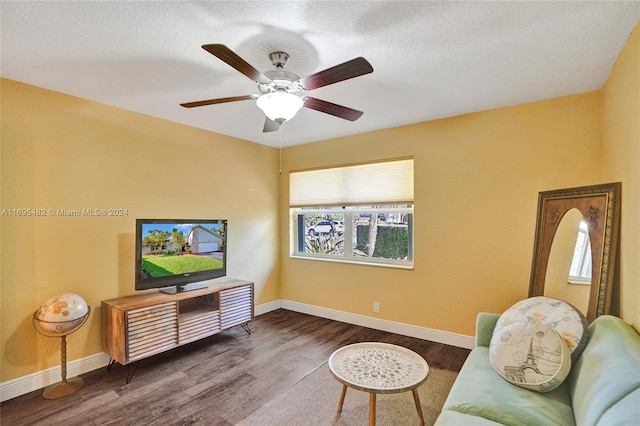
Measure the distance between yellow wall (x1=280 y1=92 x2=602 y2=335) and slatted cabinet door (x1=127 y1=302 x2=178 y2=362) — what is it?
2114 millimetres

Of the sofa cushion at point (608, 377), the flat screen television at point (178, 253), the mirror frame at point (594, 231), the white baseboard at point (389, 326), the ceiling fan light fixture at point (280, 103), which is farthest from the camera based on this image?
the white baseboard at point (389, 326)

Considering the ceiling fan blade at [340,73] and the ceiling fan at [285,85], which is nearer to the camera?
the ceiling fan blade at [340,73]

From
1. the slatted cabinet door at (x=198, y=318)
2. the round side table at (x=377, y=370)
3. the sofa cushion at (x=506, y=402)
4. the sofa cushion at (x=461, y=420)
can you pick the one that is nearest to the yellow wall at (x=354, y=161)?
the slatted cabinet door at (x=198, y=318)

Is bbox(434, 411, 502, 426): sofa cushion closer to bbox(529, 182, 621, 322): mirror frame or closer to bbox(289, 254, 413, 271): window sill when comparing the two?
bbox(529, 182, 621, 322): mirror frame

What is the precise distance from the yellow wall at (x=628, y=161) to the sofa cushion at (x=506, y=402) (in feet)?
2.11

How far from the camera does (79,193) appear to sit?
2748 mm

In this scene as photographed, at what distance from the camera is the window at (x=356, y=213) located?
370 cm

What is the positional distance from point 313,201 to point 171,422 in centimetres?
297

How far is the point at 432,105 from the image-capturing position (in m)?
2.92

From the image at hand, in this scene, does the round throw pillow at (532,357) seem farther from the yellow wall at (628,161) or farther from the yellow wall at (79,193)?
the yellow wall at (79,193)

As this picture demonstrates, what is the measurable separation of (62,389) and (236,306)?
1556 mm

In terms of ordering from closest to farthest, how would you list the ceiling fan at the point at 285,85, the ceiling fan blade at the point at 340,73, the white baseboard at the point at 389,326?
the ceiling fan blade at the point at 340,73 < the ceiling fan at the point at 285,85 < the white baseboard at the point at 389,326

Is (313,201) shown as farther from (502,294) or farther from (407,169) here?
(502,294)

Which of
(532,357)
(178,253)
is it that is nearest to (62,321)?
(178,253)
